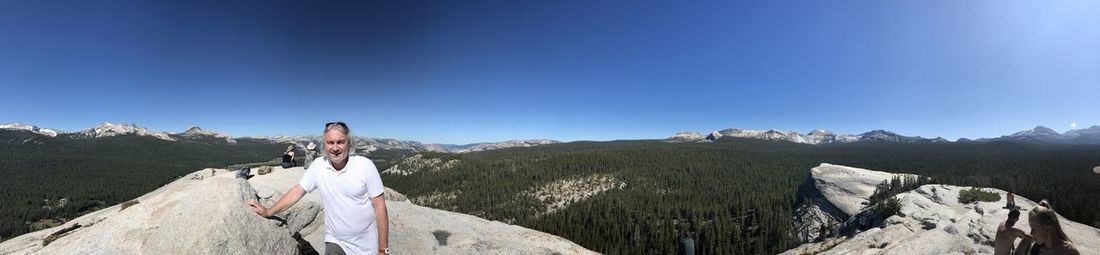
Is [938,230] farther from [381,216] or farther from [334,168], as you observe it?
[334,168]

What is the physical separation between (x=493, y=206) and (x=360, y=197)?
422 feet

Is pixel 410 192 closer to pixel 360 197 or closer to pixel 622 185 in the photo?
pixel 622 185

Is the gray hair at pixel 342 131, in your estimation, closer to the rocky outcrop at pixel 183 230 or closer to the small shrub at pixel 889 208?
the rocky outcrop at pixel 183 230

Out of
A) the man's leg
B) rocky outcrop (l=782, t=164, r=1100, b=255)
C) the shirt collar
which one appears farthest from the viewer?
rocky outcrop (l=782, t=164, r=1100, b=255)

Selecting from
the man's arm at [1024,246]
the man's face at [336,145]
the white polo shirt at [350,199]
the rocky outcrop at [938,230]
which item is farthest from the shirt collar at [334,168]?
the rocky outcrop at [938,230]

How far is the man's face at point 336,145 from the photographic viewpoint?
18.2ft

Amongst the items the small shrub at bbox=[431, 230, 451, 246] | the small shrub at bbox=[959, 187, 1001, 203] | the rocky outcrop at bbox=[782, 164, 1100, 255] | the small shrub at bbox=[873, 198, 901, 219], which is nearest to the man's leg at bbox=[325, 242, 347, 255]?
the small shrub at bbox=[431, 230, 451, 246]

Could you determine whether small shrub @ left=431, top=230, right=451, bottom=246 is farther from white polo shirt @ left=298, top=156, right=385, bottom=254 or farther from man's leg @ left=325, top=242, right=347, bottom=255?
white polo shirt @ left=298, top=156, right=385, bottom=254

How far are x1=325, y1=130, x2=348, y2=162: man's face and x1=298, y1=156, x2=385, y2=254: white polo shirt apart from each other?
5.3 inches

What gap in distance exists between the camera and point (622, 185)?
15162 cm

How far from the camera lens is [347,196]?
226 inches

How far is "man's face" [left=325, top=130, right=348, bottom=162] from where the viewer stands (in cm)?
555

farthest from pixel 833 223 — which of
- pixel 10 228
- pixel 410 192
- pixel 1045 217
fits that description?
pixel 10 228

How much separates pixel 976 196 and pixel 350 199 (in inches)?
1745
